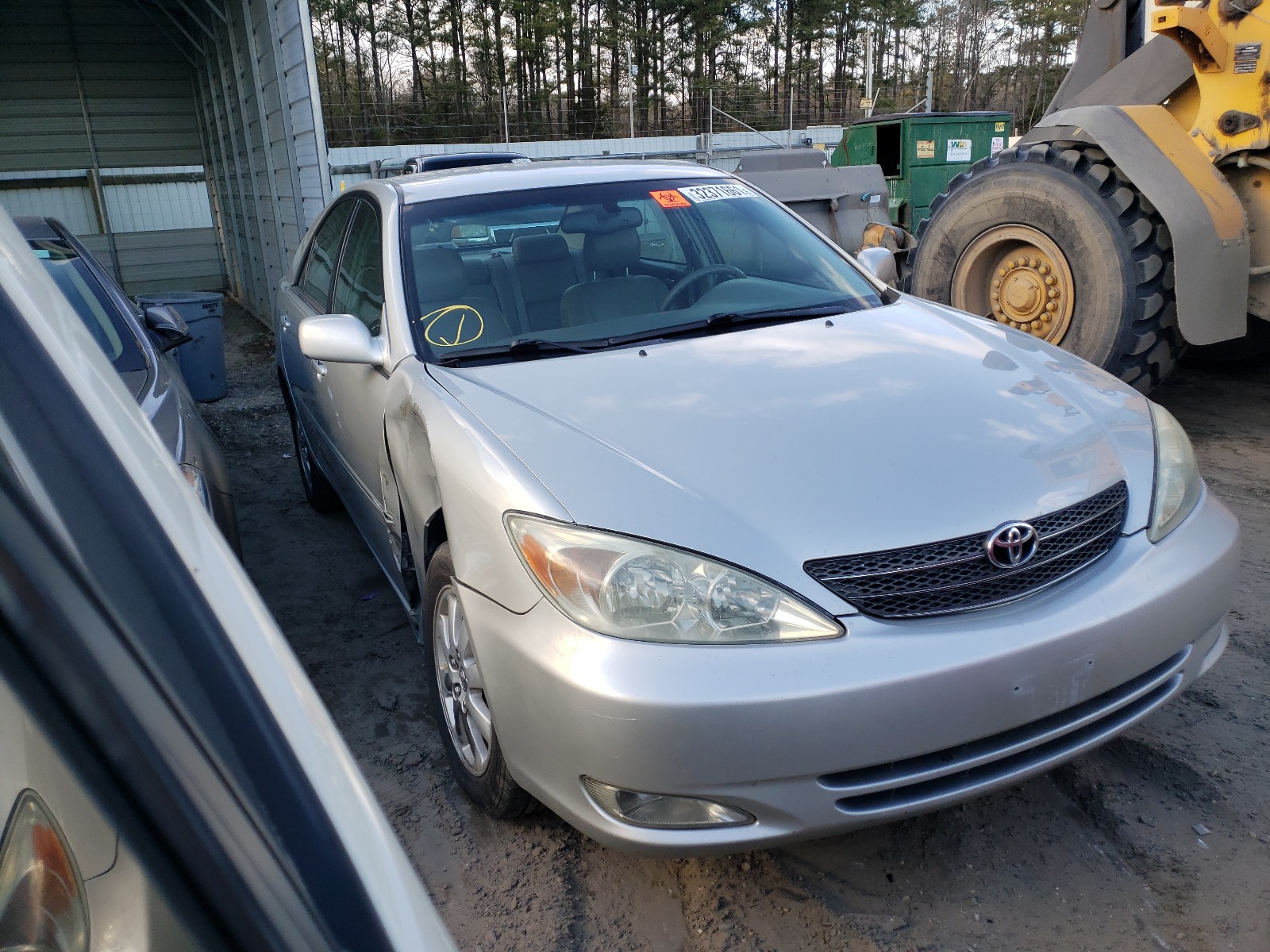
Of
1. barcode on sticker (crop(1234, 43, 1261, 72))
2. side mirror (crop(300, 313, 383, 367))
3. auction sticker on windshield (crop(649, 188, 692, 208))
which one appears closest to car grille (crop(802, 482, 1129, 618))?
side mirror (crop(300, 313, 383, 367))

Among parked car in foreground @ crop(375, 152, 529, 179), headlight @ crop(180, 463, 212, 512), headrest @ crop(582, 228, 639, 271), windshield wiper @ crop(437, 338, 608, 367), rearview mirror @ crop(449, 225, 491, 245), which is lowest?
headlight @ crop(180, 463, 212, 512)

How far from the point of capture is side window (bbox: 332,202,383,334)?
3127mm

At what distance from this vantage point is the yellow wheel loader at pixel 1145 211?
4.45 metres

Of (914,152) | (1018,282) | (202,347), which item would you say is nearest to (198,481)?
(1018,282)

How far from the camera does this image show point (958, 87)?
3197cm

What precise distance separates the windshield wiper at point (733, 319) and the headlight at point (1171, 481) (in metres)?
1.00

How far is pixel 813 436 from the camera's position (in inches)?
85.4

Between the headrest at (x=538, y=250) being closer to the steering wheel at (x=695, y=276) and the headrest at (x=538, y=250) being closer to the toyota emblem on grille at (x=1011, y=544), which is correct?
the steering wheel at (x=695, y=276)

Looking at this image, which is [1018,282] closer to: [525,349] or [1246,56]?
[1246,56]

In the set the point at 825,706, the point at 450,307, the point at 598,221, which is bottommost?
the point at 825,706

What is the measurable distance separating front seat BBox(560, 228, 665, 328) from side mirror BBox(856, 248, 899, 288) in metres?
0.89

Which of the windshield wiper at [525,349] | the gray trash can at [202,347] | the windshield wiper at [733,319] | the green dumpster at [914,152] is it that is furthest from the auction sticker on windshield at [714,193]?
the green dumpster at [914,152]

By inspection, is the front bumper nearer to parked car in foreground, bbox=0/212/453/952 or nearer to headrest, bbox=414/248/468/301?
parked car in foreground, bbox=0/212/453/952

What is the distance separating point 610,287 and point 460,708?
4.62 ft
